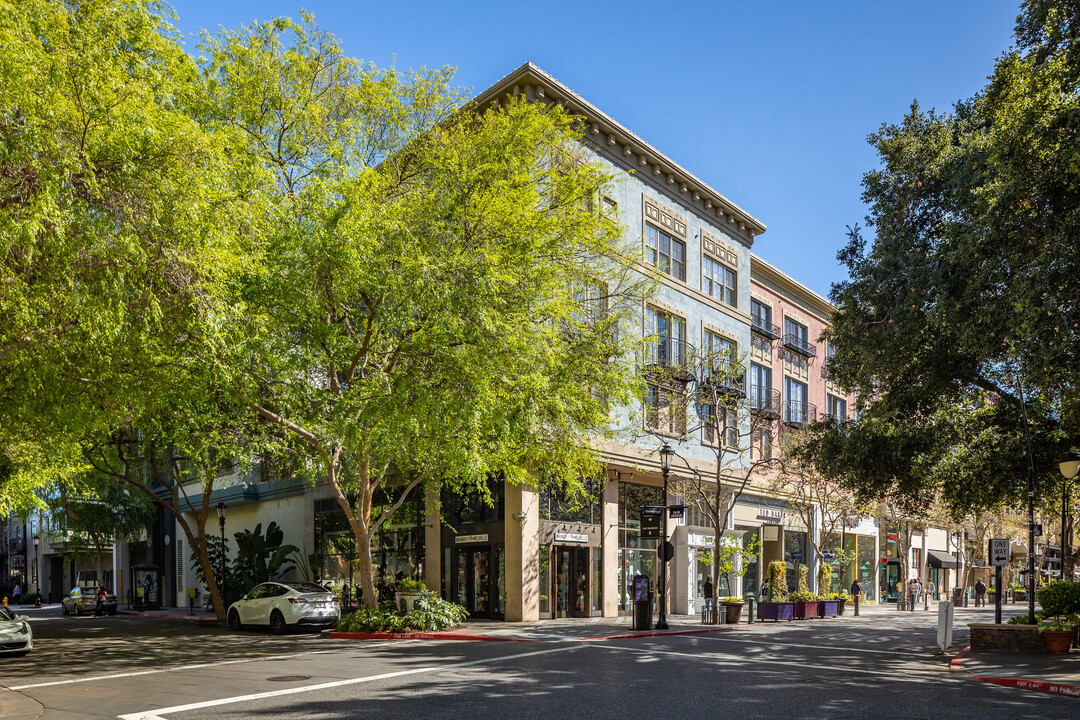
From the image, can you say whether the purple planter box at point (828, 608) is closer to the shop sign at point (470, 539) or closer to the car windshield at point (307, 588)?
the shop sign at point (470, 539)

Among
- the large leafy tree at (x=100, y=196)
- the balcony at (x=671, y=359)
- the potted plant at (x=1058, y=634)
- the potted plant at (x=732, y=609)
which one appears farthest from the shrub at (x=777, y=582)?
the large leafy tree at (x=100, y=196)

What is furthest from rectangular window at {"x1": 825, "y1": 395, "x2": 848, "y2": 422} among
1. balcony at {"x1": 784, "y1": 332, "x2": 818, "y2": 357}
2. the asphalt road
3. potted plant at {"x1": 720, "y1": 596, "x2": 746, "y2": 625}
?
the asphalt road

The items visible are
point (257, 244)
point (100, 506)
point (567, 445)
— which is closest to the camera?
point (257, 244)

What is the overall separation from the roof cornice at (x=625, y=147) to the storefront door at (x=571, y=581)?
516 inches

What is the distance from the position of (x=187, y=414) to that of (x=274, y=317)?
3.71 metres

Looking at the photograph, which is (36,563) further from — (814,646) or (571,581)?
(814,646)

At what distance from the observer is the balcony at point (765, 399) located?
38625 mm

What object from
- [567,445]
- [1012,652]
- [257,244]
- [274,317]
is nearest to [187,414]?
[274,317]

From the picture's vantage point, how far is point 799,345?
4403 centimetres

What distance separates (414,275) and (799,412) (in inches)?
1171

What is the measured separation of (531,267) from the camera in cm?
2023

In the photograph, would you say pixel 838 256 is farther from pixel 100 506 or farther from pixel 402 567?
pixel 100 506

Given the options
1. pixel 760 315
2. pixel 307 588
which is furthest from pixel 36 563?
pixel 760 315

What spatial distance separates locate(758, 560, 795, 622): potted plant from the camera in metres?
31.0
